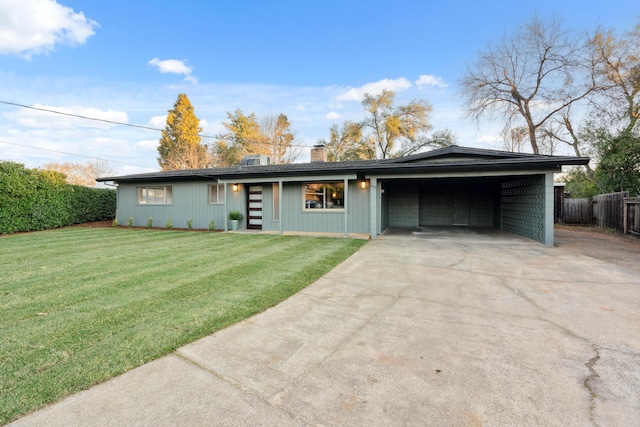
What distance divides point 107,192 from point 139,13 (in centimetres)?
858

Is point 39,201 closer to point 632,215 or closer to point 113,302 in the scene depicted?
point 113,302

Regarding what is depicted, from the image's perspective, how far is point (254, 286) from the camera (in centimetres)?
414

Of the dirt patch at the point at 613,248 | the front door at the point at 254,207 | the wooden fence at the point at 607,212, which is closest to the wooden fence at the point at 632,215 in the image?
the wooden fence at the point at 607,212

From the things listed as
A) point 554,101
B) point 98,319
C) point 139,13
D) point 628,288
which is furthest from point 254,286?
point 554,101

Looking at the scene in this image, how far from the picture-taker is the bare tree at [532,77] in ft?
57.3

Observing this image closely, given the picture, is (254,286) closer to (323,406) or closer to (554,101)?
(323,406)

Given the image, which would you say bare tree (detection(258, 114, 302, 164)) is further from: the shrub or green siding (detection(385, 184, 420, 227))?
the shrub

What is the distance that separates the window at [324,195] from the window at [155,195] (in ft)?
21.5

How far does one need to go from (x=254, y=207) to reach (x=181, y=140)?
20418mm

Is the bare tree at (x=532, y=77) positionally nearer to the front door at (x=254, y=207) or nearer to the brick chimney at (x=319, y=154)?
the brick chimney at (x=319, y=154)

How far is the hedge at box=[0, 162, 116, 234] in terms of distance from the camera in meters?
10.7

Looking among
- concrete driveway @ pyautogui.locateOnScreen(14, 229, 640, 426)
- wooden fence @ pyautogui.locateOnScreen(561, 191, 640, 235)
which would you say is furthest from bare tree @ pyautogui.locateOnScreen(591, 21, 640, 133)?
concrete driveway @ pyautogui.locateOnScreen(14, 229, 640, 426)

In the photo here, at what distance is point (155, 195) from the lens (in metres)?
13.5

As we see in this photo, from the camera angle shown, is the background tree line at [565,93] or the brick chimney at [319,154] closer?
the background tree line at [565,93]
